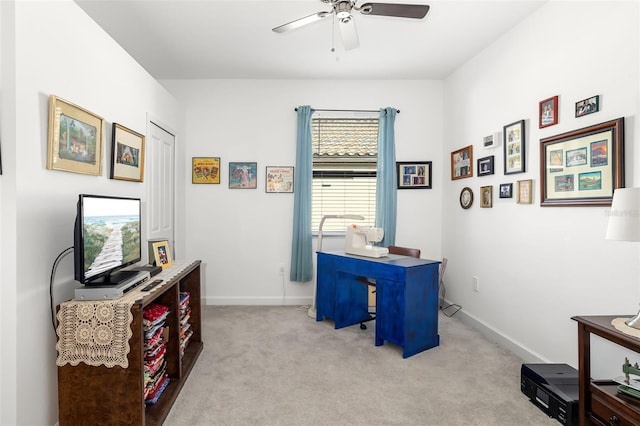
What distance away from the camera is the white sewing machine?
3.08m

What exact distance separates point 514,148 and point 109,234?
2.98 m

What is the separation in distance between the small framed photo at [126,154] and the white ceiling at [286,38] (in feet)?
3.13

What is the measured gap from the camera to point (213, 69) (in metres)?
3.77

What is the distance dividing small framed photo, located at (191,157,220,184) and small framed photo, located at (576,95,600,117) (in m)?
3.43

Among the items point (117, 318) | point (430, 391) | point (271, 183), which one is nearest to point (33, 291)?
point (117, 318)

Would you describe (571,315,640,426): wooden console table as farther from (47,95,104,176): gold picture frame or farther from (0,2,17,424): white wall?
(47,95,104,176): gold picture frame

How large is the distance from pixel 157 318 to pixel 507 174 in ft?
9.43

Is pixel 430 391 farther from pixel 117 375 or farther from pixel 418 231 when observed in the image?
pixel 418 231

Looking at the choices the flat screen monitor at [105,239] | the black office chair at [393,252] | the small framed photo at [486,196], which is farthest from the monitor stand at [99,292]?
the small framed photo at [486,196]

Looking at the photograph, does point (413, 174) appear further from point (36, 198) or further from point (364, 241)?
point (36, 198)

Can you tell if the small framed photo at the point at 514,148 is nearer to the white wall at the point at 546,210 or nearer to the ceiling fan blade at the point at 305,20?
the white wall at the point at 546,210

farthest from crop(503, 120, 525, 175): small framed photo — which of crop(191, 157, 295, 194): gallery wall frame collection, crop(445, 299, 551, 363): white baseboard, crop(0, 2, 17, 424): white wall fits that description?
crop(0, 2, 17, 424): white wall

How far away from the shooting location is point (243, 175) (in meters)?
4.07

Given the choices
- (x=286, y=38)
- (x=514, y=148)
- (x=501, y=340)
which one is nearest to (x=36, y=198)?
(x=286, y=38)
